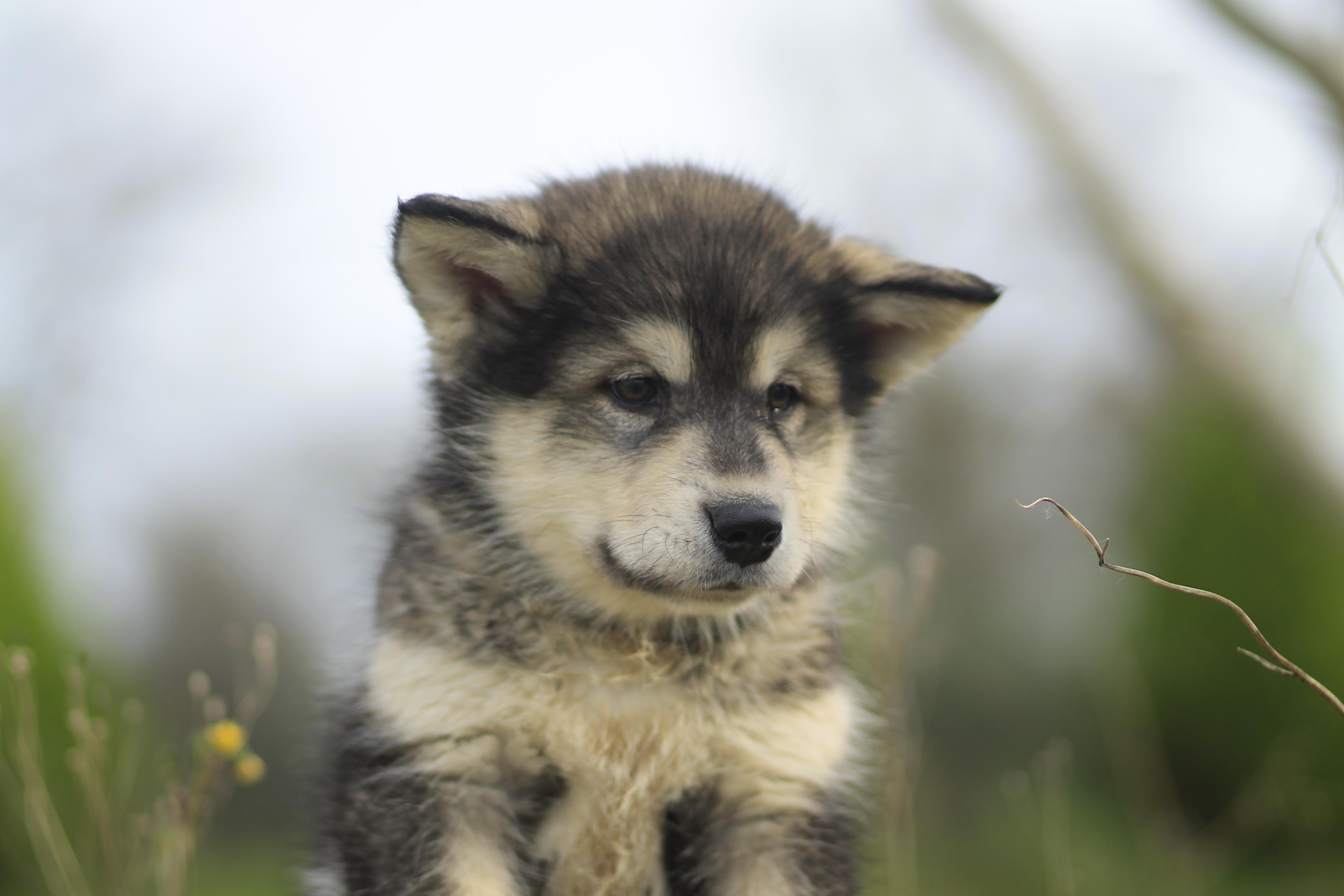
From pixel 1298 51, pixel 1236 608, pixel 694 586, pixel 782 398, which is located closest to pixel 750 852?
pixel 694 586

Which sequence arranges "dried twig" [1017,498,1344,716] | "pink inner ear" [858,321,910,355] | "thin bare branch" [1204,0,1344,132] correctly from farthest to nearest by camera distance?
"thin bare branch" [1204,0,1344,132] < "pink inner ear" [858,321,910,355] < "dried twig" [1017,498,1344,716]

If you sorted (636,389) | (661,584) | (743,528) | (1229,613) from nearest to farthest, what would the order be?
(743,528), (661,584), (636,389), (1229,613)

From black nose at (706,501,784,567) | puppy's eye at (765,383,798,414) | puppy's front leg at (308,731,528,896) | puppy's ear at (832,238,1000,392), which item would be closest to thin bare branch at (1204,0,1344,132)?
puppy's ear at (832,238,1000,392)

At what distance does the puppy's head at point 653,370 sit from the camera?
2969 millimetres

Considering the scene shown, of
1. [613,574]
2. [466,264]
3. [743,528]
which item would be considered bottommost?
[613,574]

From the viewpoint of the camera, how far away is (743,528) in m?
2.85

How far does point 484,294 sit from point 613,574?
981 mm

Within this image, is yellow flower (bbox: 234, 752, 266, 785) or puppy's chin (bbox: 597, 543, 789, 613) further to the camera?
yellow flower (bbox: 234, 752, 266, 785)

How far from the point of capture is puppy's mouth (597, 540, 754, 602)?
294 centimetres

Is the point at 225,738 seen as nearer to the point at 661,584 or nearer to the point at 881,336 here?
the point at 661,584

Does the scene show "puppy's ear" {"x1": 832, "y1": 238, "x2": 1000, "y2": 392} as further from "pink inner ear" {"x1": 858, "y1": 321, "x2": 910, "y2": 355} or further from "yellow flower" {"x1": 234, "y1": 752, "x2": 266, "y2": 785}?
"yellow flower" {"x1": 234, "y1": 752, "x2": 266, "y2": 785}

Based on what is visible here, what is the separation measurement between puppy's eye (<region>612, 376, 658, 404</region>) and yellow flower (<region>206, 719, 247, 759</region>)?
1529mm

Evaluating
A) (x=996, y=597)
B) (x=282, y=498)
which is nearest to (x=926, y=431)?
(x=996, y=597)

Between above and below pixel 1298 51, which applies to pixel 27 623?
below
